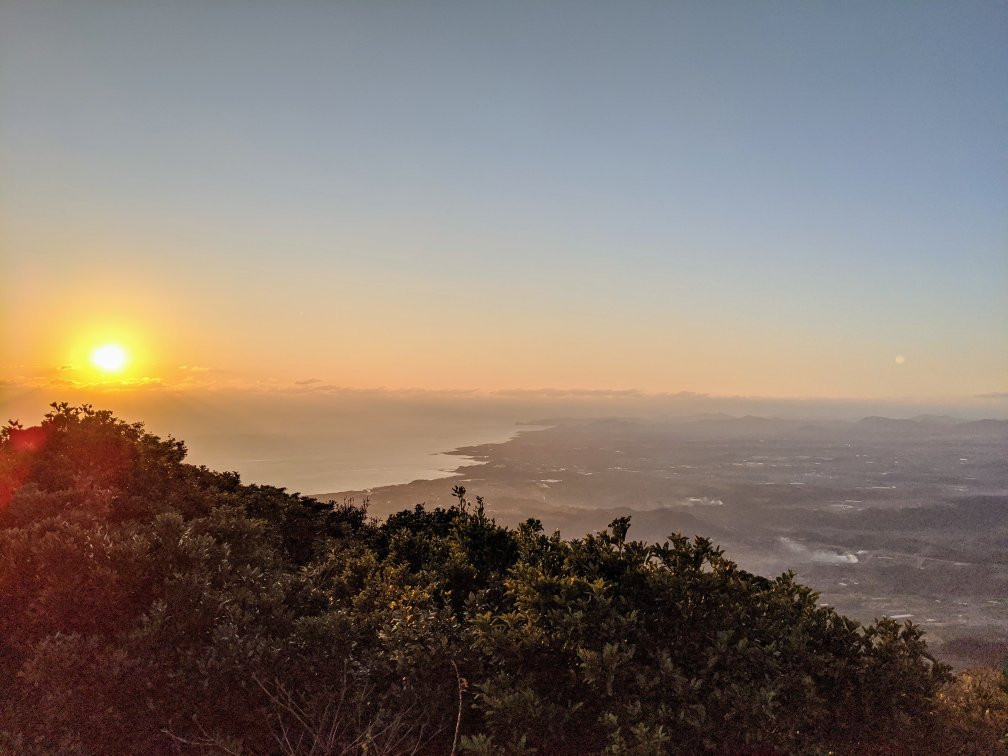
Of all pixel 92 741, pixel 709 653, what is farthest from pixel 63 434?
pixel 709 653

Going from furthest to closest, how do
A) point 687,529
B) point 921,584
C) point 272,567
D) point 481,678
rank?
point 687,529 < point 921,584 < point 272,567 < point 481,678

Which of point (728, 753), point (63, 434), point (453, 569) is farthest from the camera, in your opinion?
point (63, 434)

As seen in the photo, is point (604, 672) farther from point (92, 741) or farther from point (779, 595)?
point (92, 741)

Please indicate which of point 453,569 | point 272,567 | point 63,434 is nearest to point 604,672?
point 453,569

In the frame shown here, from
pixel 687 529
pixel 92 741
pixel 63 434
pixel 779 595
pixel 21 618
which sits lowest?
pixel 687 529

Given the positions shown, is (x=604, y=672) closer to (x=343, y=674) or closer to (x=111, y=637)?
(x=343, y=674)

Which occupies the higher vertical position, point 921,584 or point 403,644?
point 403,644

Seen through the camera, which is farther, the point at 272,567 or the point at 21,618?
the point at 272,567
